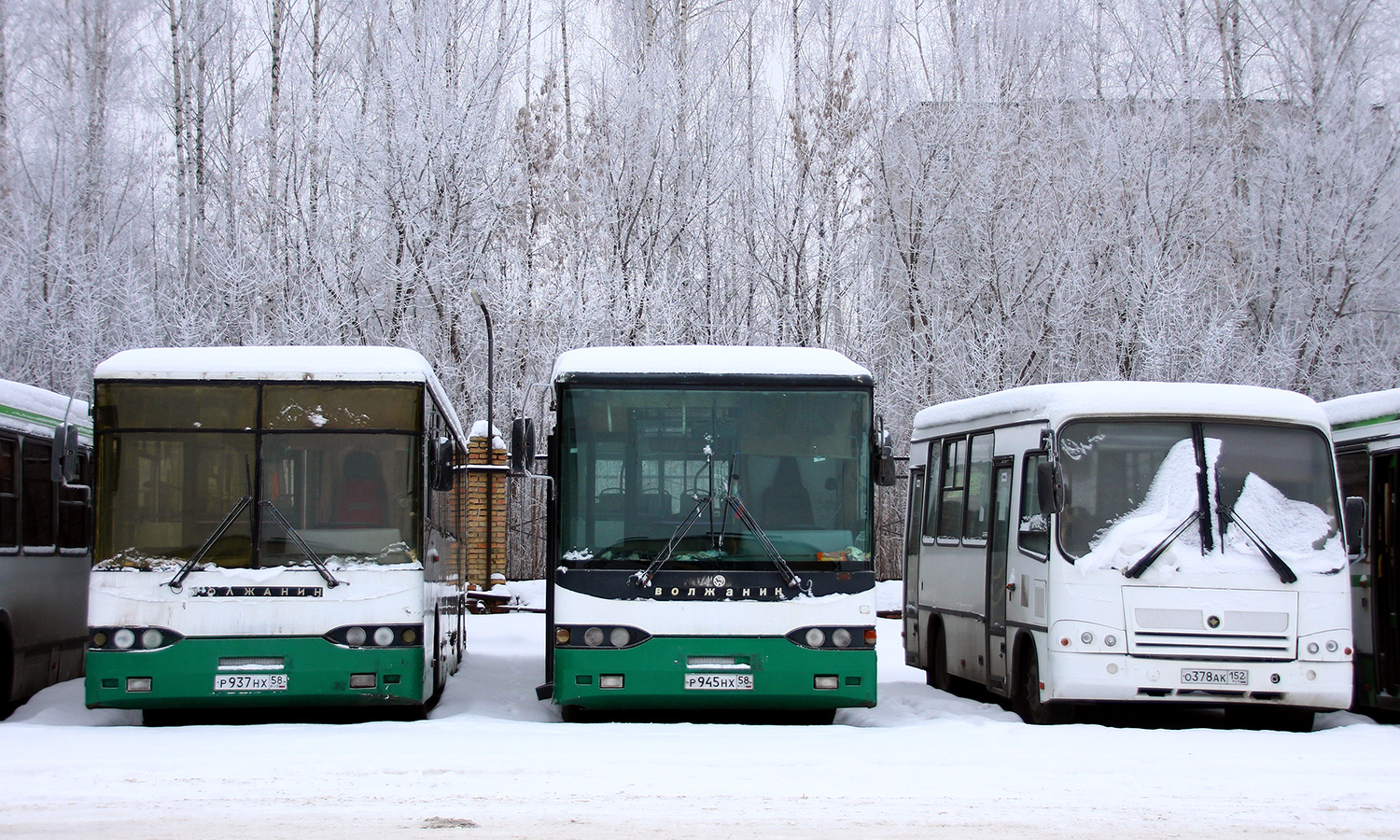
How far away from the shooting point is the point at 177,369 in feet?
36.3

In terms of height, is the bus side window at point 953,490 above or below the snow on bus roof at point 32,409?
below

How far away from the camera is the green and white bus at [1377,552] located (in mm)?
12227

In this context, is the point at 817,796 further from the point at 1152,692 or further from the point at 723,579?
the point at 1152,692

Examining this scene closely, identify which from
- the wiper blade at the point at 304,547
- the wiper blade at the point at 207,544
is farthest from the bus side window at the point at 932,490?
the wiper blade at the point at 207,544

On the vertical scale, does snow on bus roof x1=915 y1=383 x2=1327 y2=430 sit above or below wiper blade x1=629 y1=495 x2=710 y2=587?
above

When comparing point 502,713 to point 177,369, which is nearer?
point 177,369

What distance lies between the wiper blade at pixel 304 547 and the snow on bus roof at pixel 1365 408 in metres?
8.56

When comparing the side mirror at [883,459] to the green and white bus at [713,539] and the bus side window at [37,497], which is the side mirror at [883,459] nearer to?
the green and white bus at [713,539]

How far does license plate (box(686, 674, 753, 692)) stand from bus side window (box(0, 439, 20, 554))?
5.93 metres

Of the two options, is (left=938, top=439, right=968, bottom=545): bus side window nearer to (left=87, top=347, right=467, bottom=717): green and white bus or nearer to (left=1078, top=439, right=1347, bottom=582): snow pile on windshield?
(left=1078, top=439, right=1347, bottom=582): snow pile on windshield

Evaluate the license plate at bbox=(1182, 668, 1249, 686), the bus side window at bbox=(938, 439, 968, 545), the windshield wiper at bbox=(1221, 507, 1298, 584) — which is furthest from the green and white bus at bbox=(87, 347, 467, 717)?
the windshield wiper at bbox=(1221, 507, 1298, 584)

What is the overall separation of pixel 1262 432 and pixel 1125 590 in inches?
70.5

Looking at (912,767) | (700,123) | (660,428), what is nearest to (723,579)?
(660,428)

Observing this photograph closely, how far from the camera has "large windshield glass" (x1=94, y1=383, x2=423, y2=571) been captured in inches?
429
